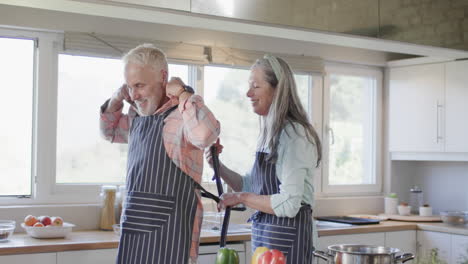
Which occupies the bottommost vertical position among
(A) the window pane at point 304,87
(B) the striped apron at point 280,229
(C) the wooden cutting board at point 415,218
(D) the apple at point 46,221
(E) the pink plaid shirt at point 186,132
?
(C) the wooden cutting board at point 415,218

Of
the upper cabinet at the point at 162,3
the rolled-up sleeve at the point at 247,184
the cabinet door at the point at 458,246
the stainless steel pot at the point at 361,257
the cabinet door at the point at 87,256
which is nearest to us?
the stainless steel pot at the point at 361,257

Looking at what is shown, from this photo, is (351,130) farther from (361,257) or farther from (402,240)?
(361,257)

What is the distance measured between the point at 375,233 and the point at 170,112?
244cm

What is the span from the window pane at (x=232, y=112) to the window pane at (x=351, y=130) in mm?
803

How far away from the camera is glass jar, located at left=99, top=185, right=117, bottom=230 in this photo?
3.81 metres

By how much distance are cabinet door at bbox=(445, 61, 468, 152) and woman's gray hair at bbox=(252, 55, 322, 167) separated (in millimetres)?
2419

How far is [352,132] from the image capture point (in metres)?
5.25

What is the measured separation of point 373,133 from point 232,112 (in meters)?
1.42

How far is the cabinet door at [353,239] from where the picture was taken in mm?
4054

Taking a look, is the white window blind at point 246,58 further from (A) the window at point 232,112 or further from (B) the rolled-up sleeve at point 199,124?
(B) the rolled-up sleeve at point 199,124

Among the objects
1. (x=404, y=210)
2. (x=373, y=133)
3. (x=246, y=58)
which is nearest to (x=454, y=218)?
(x=404, y=210)

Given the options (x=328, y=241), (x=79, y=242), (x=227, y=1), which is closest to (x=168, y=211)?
(x=79, y=242)

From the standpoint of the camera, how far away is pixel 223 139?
14.7 feet

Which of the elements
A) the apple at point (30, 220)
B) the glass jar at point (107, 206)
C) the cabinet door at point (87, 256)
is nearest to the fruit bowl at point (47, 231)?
the apple at point (30, 220)
